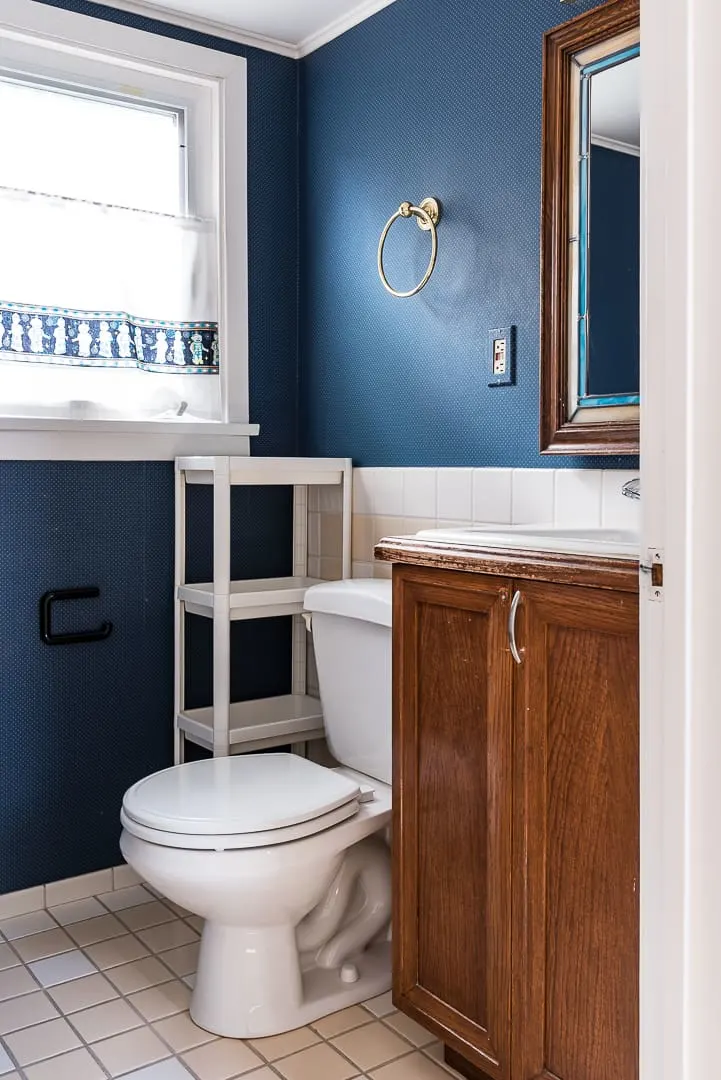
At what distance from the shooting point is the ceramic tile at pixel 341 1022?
76.1 inches

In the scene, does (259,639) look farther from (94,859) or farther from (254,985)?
(254,985)

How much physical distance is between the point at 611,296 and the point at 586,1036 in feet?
4.07

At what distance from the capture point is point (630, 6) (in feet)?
5.81

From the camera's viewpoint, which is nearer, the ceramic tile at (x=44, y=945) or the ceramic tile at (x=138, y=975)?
the ceramic tile at (x=138, y=975)

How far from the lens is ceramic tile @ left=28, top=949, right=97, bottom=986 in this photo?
84.2 inches

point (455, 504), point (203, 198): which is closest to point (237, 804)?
point (455, 504)

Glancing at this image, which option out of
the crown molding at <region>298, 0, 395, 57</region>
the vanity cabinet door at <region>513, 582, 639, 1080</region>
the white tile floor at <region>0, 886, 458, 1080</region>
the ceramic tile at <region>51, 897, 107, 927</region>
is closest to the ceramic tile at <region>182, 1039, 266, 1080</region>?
the white tile floor at <region>0, 886, 458, 1080</region>

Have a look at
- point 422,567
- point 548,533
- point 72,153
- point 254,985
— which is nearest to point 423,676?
point 422,567

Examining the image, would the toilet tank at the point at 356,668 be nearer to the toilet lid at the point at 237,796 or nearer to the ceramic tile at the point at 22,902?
the toilet lid at the point at 237,796

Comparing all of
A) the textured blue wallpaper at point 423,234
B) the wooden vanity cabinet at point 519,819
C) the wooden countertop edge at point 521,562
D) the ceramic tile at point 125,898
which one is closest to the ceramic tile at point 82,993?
the ceramic tile at point 125,898

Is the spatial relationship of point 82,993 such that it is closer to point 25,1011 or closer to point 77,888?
point 25,1011

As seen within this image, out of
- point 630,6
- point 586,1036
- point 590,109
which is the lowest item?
point 586,1036

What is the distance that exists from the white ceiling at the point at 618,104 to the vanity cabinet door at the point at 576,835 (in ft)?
2.97

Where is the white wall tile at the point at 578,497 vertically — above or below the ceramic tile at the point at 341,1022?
above
